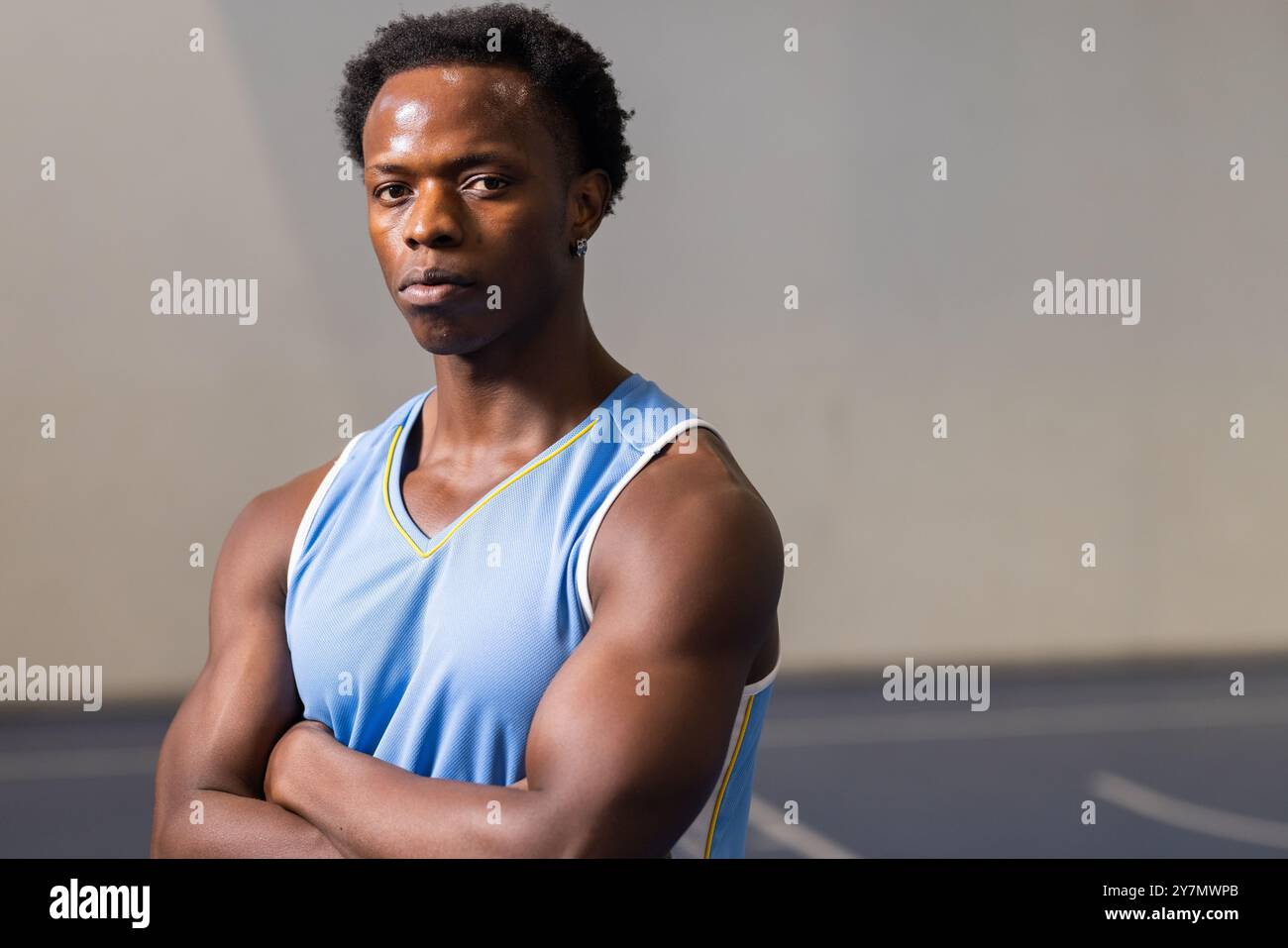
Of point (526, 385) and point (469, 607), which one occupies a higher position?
point (526, 385)

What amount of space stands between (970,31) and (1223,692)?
10.4 feet

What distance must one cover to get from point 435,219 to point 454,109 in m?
0.12

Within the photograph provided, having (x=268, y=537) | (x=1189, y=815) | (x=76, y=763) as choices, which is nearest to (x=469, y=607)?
(x=268, y=537)

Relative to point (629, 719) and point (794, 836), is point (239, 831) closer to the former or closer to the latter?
point (629, 719)

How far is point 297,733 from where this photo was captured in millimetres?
1414

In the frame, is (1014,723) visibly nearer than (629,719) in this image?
No

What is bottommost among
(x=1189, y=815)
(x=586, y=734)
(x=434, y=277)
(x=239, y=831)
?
(x=1189, y=815)

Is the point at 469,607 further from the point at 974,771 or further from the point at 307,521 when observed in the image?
the point at 974,771

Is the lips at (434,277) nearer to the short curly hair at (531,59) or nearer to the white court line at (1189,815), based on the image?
the short curly hair at (531,59)

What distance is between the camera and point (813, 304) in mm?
5434

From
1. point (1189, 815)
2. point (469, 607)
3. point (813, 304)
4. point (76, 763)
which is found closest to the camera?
point (469, 607)

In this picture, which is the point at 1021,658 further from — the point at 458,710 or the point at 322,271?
the point at 458,710

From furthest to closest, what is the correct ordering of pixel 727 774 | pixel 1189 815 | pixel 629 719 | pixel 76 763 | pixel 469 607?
pixel 76 763 < pixel 1189 815 < pixel 727 774 < pixel 469 607 < pixel 629 719

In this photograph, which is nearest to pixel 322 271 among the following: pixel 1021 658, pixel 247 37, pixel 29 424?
pixel 247 37
